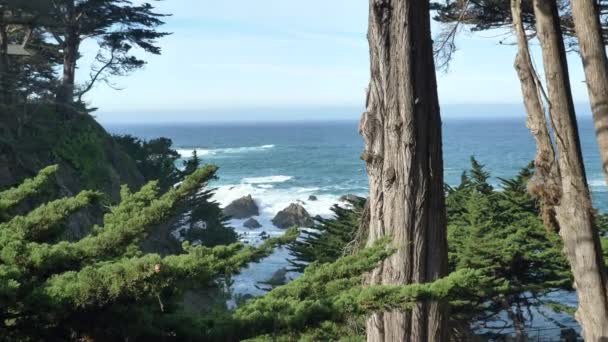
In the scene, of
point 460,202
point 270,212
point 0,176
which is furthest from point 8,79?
point 270,212

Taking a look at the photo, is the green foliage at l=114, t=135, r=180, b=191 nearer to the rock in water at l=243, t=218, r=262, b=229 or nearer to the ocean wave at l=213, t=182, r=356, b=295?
the ocean wave at l=213, t=182, r=356, b=295

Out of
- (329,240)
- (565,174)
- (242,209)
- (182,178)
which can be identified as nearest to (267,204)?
(242,209)

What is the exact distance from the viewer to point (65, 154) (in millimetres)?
18484

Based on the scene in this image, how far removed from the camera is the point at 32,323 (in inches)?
103

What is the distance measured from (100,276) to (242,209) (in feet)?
138

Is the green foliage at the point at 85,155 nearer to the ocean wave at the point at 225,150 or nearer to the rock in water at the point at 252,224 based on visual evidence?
the rock in water at the point at 252,224

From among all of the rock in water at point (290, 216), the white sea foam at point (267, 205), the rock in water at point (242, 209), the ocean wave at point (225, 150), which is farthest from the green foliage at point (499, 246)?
the ocean wave at point (225, 150)

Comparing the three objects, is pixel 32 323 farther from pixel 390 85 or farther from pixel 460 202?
pixel 460 202

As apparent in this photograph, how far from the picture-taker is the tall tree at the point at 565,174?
6008 mm

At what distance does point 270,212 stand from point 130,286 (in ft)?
140

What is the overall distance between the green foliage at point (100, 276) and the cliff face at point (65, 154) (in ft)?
41.1

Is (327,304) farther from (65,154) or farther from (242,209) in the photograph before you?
(242,209)

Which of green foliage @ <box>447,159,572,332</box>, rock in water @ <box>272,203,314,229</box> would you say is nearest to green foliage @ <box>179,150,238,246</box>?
green foliage @ <box>447,159,572,332</box>

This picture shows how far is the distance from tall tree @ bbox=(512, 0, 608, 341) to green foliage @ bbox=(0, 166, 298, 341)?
12.0 ft
